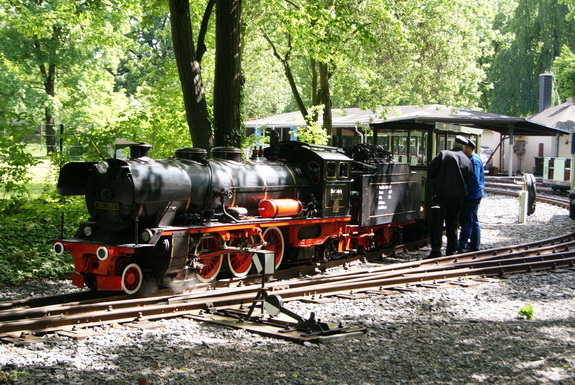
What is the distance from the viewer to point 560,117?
41.8m

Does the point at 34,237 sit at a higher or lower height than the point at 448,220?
lower

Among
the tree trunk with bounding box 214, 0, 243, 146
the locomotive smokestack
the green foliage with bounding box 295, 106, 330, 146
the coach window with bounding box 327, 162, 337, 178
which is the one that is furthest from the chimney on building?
the locomotive smokestack

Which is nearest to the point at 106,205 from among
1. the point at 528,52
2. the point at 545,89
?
the point at 545,89

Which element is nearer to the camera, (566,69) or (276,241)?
(276,241)

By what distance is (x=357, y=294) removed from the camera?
9180 millimetres

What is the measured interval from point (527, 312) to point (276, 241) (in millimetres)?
4607

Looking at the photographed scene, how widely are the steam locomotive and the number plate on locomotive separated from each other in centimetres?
2

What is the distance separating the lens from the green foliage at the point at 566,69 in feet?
151

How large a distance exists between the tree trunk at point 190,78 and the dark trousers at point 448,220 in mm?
4659

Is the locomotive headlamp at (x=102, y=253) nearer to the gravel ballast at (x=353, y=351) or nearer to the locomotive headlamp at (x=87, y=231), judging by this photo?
the locomotive headlamp at (x=87, y=231)

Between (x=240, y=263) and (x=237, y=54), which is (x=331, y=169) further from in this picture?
(x=237, y=54)

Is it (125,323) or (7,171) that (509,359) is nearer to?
(125,323)

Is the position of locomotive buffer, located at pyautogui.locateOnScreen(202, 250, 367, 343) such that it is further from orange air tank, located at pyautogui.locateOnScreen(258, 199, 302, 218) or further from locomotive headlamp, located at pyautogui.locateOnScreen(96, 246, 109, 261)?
orange air tank, located at pyautogui.locateOnScreen(258, 199, 302, 218)

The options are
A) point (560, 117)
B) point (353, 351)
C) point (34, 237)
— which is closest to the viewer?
point (353, 351)
